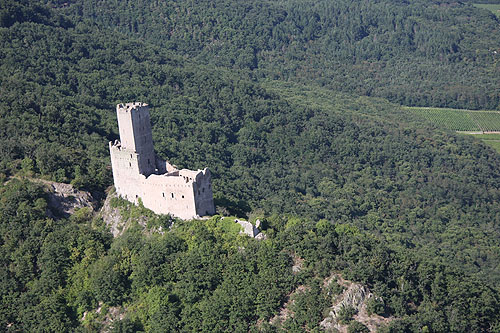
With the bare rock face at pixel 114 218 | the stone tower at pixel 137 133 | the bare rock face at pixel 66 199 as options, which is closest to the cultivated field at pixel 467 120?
the stone tower at pixel 137 133

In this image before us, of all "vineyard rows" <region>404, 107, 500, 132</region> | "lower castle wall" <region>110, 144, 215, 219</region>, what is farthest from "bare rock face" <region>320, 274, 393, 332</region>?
"vineyard rows" <region>404, 107, 500, 132</region>

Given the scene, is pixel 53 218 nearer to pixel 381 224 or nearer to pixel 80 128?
pixel 80 128

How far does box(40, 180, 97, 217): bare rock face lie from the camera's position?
7869 centimetres

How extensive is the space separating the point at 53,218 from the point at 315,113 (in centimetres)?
8787

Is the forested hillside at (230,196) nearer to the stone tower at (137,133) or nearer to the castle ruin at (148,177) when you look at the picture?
the castle ruin at (148,177)

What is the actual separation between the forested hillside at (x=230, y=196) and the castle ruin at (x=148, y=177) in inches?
77.5

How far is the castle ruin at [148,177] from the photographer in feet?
232

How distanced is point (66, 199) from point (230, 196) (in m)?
22.5

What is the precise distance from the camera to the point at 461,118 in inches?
7229

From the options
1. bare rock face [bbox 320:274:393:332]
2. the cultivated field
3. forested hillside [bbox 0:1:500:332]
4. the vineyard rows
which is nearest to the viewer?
bare rock face [bbox 320:274:393:332]

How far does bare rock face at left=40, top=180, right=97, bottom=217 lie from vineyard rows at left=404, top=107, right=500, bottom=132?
113697 millimetres

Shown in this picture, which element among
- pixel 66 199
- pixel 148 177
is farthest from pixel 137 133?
pixel 66 199

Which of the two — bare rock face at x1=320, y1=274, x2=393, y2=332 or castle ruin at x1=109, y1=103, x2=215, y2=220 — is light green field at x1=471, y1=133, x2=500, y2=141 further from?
bare rock face at x1=320, y1=274, x2=393, y2=332

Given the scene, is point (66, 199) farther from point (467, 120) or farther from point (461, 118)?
point (461, 118)
